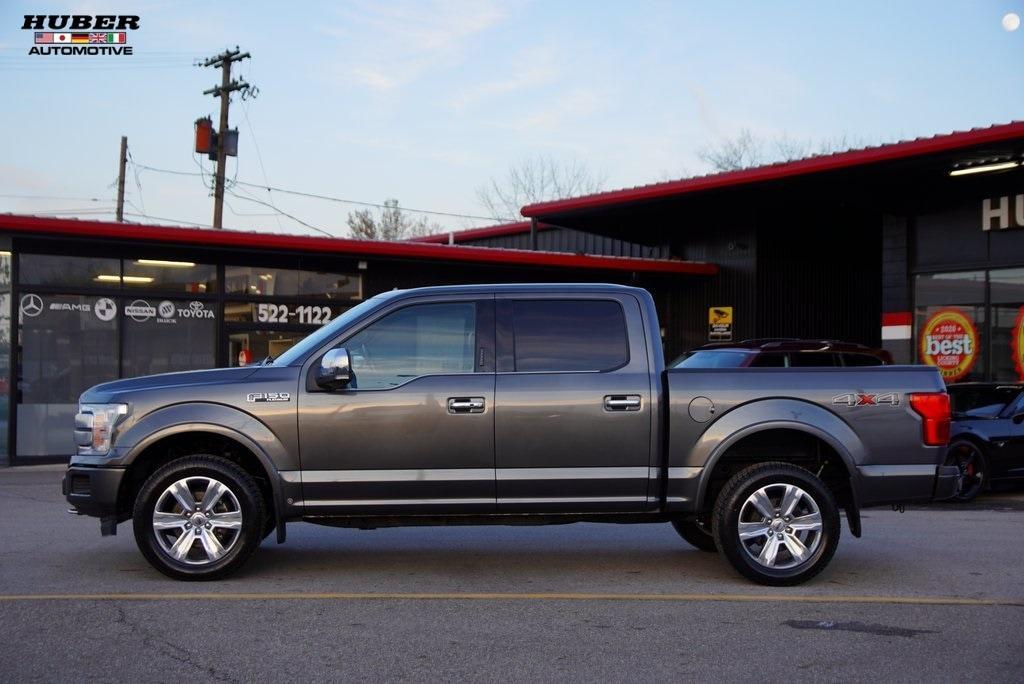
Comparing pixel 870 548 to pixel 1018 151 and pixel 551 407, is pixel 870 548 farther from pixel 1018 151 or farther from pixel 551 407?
pixel 1018 151

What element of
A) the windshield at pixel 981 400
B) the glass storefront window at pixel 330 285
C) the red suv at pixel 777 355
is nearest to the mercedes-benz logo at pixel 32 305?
the glass storefront window at pixel 330 285

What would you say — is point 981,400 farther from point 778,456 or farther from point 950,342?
point 778,456

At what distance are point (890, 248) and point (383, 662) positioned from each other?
51.7ft

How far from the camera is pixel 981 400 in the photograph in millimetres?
13102

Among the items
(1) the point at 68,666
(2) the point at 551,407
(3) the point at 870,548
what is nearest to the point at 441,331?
(2) the point at 551,407

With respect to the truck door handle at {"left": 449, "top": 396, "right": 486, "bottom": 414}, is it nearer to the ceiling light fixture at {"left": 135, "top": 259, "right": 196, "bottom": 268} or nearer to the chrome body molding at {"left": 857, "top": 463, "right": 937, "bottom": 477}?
the chrome body molding at {"left": 857, "top": 463, "right": 937, "bottom": 477}

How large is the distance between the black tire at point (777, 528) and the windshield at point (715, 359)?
5050 mm

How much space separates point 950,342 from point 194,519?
1462cm

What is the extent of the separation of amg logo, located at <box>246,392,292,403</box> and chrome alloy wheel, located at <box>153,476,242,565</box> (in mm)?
584

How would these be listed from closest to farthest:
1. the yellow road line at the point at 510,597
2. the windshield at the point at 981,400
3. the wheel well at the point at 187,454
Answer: the yellow road line at the point at 510,597, the wheel well at the point at 187,454, the windshield at the point at 981,400

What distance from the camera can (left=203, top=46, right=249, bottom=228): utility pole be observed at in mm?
30797

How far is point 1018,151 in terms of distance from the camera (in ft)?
51.9

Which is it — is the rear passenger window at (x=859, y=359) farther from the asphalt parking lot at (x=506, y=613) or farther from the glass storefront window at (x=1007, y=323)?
the glass storefront window at (x=1007, y=323)

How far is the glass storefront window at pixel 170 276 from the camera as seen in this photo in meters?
18.0
